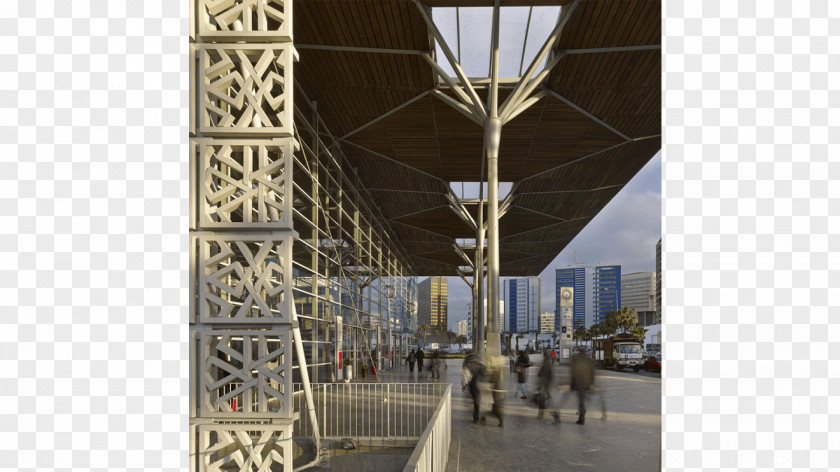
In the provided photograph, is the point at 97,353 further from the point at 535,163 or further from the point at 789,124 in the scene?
the point at 535,163

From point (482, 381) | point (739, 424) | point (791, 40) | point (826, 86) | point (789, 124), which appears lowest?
point (482, 381)

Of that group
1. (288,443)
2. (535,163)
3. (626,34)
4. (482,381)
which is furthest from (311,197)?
(288,443)

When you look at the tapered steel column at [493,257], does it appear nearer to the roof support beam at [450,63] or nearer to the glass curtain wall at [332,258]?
the roof support beam at [450,63]

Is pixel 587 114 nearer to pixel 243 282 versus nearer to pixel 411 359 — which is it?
pixel 411 359

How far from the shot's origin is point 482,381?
1395cm

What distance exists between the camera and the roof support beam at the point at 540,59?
14.2 metres

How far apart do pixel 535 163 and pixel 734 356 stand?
2407 centimetres

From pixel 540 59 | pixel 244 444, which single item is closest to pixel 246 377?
pixel 244 444

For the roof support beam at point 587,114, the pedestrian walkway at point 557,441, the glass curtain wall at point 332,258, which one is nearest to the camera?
the pedestrian walkway at point 557,441

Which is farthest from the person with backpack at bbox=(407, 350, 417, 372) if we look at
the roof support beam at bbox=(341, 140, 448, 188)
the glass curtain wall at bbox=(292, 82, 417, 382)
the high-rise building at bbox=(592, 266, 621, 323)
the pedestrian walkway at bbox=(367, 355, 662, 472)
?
the high-rise building at bbox=(592, 266, 621, 323)

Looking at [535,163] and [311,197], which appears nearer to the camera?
[311,197]

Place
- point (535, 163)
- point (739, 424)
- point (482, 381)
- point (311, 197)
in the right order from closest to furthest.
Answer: point (739, 424) → point (482, 381) → point (311, 197) → point (535, 163)

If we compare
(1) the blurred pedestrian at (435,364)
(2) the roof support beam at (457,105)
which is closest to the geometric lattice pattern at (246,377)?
(2) the roof support beam at (457,105)

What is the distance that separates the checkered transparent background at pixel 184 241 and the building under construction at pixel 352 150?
5.55ft
